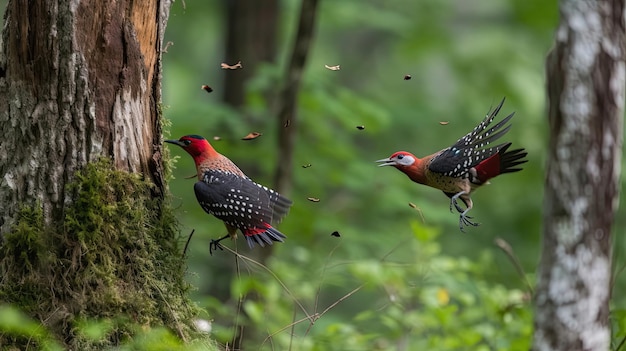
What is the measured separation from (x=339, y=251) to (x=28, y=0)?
6.20m

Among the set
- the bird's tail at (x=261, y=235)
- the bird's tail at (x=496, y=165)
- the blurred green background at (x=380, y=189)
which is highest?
the bird's tail at (x=496, y=165)

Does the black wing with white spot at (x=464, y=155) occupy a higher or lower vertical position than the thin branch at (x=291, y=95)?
higher

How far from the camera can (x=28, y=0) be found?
382cm

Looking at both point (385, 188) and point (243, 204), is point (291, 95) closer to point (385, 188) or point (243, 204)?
point (385, 188)

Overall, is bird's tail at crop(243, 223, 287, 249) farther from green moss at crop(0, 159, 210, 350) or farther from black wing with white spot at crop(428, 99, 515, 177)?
black wing with white spot at crop(428, 99, 515, 177)

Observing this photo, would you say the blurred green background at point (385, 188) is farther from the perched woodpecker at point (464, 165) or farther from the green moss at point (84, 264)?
the perched woodpecker at point (464, 165)

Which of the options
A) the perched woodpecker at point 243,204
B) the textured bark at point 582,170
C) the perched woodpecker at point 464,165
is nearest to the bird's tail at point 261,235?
the perched woodpecker at point 243,204

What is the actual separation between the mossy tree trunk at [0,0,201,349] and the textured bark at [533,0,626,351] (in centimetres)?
189

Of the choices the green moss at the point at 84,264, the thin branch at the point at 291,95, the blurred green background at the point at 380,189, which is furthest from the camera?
the thin branch at the point at 291,95

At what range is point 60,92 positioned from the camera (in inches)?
149

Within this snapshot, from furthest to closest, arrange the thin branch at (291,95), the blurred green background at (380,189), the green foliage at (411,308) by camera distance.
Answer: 1. the thin branch at (291,95)
2. the blurred green background at (380,189)
3. the green foliage at (411,308)

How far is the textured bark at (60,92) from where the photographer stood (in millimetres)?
3783

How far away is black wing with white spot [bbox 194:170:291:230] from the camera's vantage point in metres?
4.04

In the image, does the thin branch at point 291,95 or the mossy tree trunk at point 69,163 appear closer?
the mossy tree trunk at point 69,163
